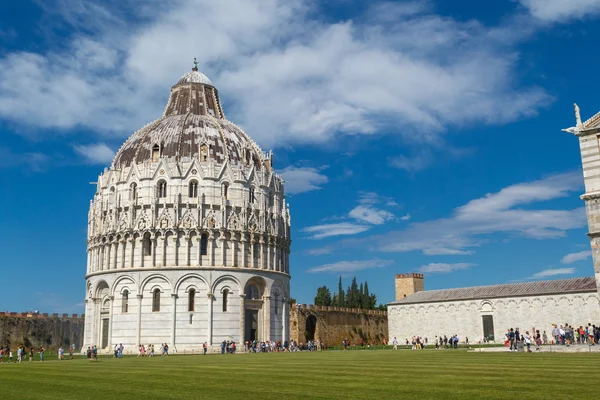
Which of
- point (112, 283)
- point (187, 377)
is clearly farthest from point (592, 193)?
point (112, 283)

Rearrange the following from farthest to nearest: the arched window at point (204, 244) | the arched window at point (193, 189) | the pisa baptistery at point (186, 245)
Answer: the arched window at point (193, 189) < the arched window at point (204, 244) < the pisa baptistery at point (186, 245)

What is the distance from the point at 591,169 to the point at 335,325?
51.6 m

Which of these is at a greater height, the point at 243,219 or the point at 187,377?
the point at 243,219

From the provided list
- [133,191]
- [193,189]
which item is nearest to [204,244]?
[193,189]

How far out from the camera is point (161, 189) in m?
58.3

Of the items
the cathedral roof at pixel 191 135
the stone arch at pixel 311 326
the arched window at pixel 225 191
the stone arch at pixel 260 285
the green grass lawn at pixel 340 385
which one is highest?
the cathedral roof at pixel 191 135

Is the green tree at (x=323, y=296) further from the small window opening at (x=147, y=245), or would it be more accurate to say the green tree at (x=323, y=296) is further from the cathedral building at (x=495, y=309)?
the small window opening at (x=147, y=245)

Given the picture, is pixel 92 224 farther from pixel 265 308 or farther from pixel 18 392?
pixel 18 392

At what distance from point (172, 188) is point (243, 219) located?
23.8 ft

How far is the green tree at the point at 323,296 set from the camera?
338ft

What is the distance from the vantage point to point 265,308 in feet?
193

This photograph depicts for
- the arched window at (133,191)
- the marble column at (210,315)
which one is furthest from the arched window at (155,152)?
the marble column at (210,315)

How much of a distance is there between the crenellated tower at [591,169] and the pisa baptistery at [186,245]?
3232 cm

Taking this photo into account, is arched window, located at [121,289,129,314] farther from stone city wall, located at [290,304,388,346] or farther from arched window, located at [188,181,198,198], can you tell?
stone city wall, located at [290,304,388,346]
